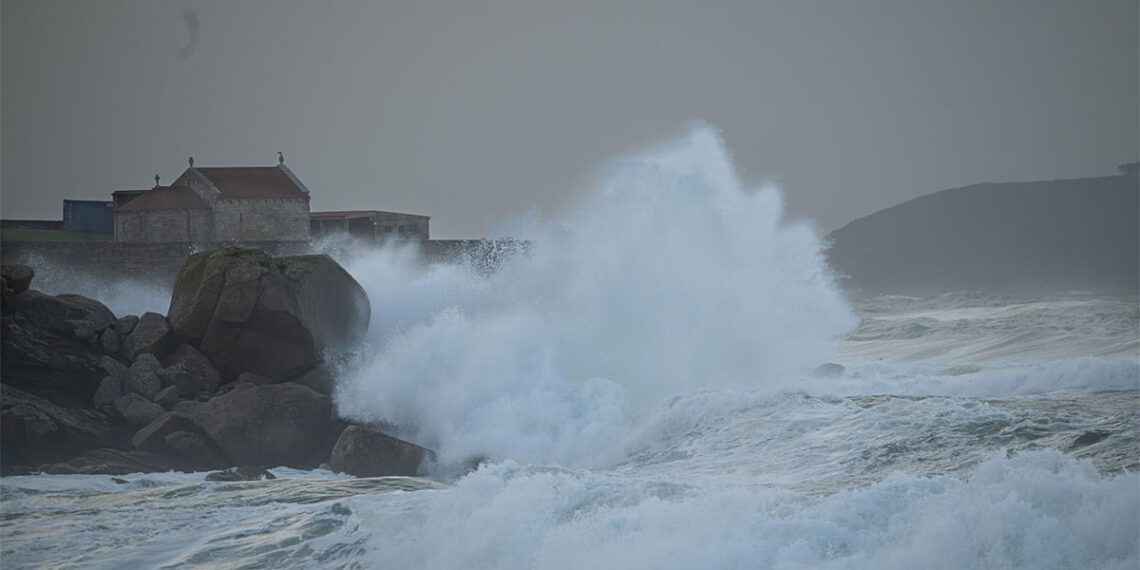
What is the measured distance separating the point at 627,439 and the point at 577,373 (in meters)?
2.60

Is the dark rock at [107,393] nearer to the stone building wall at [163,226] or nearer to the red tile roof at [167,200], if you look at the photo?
the stone building wall at [163,226]

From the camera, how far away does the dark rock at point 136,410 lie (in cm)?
1313

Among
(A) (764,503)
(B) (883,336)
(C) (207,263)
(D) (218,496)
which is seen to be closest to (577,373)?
(C) (207,263)

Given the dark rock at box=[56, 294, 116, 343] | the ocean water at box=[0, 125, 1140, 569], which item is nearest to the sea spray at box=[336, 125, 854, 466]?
the ocean water at box=[0, 125, 1140, 569]

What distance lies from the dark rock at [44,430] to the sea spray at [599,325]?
8.83 ft

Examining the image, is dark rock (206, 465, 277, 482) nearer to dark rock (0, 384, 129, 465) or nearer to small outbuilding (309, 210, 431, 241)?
dark rock (0, 384, 129, 465)

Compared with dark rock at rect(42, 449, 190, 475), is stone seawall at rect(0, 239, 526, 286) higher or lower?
higher

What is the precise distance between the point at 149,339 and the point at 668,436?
665 cm

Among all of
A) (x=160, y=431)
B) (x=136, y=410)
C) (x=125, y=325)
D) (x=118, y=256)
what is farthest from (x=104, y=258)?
(x=160, y=431)

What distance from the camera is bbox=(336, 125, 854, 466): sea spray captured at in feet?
45.3

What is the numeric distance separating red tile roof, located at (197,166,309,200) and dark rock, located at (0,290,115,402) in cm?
1649

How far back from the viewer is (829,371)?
17219 mm

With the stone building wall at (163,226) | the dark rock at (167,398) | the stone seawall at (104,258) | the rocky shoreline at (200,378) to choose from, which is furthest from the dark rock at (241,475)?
the stone building wall at (163,226)

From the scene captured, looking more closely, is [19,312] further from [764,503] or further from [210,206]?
[210,206]
